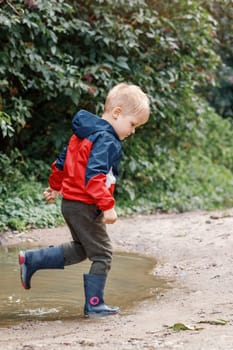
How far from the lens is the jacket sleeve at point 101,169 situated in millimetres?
4133

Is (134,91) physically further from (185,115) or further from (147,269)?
(185,115)

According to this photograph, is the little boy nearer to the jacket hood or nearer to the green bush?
the jacket hood

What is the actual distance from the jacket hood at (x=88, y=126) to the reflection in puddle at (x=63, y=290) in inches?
42.3

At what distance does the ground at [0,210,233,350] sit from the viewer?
3480mm

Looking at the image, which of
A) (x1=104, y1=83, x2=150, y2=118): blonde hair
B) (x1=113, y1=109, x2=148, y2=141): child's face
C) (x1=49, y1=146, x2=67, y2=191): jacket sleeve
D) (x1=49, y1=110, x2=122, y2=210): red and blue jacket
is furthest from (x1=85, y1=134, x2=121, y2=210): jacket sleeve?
(x1=49, y1=146, x2=67, y2=191): jacket sleeve

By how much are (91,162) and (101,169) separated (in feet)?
0.24

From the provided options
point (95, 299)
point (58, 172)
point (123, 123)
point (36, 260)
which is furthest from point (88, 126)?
point (95, 299)

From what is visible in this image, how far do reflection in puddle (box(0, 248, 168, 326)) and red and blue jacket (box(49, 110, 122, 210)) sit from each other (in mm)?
719

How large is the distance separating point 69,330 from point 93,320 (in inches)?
12.6

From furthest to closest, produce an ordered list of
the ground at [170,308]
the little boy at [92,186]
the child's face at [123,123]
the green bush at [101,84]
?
the green bush at [101,84] → the child's face at [123,123] → the little boy at [92,186] → the ground at [170,308]

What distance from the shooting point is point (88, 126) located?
14.2ft

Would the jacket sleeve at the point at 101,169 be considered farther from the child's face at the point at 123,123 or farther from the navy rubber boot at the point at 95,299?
the navy rubber boot at the point at 95,299

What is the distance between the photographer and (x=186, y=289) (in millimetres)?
5000

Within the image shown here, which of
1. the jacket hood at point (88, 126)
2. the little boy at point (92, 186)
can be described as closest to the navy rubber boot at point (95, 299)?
the little boy at point (92, 186)
